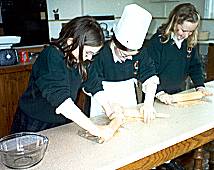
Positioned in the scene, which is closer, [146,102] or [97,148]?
[97,148]

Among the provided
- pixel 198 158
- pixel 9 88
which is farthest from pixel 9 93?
pixel 198 158

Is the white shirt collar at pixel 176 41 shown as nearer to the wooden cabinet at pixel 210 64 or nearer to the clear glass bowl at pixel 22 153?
the clear glass bowl at pixel 22 153

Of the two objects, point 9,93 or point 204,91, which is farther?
point 9,93

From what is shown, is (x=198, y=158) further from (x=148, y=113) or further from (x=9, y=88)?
(x=9, y=88)

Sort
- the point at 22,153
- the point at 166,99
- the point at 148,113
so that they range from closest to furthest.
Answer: the point at 22,153 < the point at 148,113 < the point at 166,99

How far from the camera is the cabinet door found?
2334 millimetres

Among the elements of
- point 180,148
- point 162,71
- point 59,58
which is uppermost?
point 59,58

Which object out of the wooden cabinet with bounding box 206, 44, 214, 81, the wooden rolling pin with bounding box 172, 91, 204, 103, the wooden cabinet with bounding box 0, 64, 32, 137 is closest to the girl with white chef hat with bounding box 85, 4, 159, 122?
the wooden rolling pin with bounding box 172, 91, 204, 103

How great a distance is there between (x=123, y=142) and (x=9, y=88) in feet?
4.85

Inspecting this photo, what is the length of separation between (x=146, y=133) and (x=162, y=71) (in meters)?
0.77

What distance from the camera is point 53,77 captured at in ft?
3.62

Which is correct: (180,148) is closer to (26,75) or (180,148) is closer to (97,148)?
(97,148)

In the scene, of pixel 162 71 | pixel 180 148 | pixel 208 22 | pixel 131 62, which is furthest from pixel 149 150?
pixel 208 22

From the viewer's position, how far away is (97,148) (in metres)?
1.05
